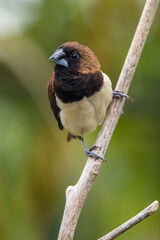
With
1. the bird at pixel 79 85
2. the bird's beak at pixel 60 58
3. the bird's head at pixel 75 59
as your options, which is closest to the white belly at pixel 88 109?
the bird at pixel 79 85

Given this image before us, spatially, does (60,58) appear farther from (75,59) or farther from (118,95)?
(118,95)

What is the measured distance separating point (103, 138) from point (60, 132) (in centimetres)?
134

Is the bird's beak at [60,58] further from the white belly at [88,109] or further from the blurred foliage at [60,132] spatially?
the blurred foliage at [60,132]

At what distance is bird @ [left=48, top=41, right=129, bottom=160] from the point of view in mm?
2953

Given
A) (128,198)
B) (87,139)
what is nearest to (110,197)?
(128,198)

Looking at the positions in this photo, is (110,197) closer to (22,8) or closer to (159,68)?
(159,68)

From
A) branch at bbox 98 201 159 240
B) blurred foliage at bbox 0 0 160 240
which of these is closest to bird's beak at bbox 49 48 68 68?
blurred foliage at bbox 0 0 160 240

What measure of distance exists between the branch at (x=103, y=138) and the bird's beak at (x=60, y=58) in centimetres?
37

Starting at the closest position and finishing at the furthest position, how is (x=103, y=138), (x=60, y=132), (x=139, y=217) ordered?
(x=139, y=217) → (x=103, y=138) → (x=60, y=132)

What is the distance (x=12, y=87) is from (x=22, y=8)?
2.24ft

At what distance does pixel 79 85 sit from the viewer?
2.96m

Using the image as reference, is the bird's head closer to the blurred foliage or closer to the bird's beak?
the bird's beak

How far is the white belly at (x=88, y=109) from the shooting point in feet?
9.96

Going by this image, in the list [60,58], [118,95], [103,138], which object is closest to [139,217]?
[103,138]
